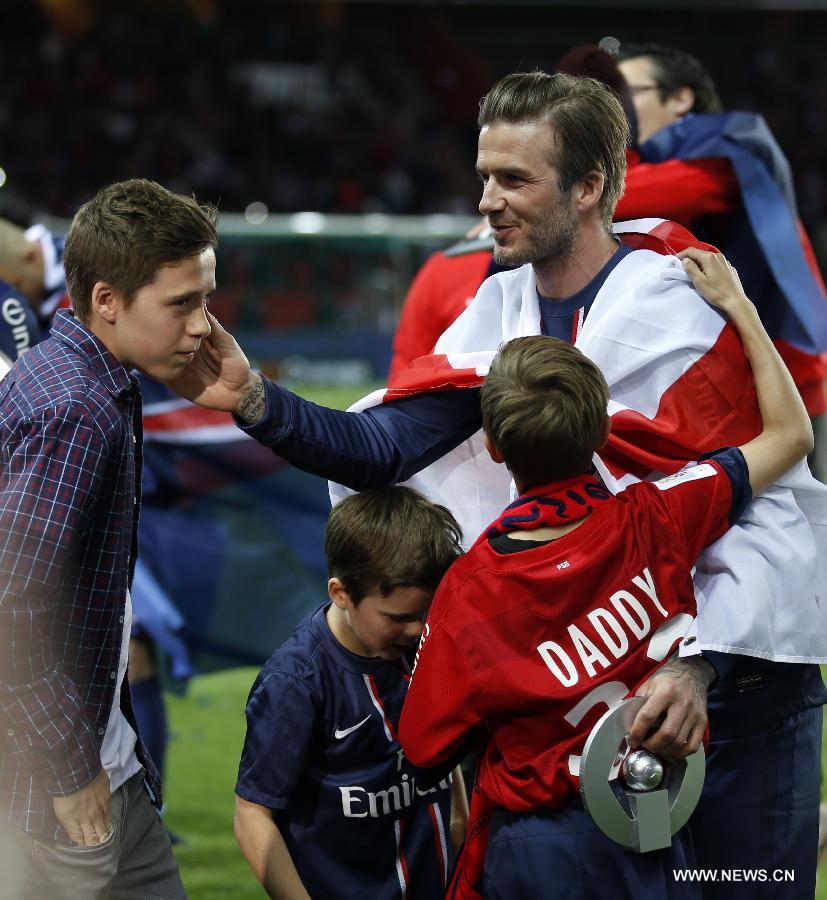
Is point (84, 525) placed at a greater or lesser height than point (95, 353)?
lesser

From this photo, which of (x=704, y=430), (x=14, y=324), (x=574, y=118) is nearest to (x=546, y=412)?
(x=704, y=430)

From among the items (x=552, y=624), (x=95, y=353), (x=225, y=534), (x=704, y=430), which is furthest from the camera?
(x=225, y=534)

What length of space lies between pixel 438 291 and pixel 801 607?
7.08 ft

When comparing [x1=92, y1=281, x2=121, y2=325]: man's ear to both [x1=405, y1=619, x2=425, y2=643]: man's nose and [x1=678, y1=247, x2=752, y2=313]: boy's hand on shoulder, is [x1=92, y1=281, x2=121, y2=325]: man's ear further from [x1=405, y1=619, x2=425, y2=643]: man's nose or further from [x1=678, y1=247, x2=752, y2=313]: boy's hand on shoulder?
[x1=678, y1=247, x2=752, y2=313]: boy's hand on shoulder

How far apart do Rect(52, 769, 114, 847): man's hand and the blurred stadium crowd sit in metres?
18.4

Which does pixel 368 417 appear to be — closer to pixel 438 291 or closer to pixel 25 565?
pixel 25 565

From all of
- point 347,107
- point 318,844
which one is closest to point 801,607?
point 318,844

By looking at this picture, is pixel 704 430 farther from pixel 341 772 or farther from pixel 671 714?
pixel 341 772

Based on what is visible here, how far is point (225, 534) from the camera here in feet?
18.4

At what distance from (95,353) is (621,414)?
0.97m

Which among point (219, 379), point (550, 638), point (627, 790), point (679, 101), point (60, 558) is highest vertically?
point (679, 101)

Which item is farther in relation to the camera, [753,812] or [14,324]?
[14,324]

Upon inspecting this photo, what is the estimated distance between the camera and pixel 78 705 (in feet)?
7.43

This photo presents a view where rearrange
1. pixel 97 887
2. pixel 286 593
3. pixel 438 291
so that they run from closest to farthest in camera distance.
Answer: pixel 97 887
pixel 438 291
pixel 286 593
